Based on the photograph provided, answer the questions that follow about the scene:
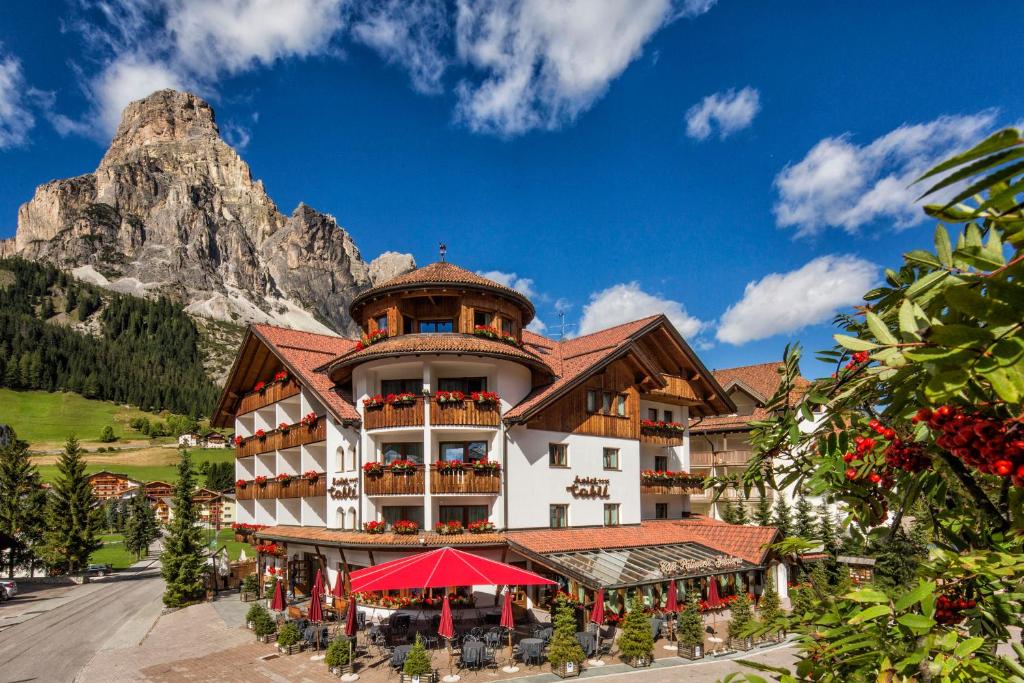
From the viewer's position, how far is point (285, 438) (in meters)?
31.2

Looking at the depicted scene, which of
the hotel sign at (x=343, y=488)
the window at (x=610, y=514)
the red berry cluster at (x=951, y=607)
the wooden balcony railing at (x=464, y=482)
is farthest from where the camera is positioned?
the window at (x=610, y=514)

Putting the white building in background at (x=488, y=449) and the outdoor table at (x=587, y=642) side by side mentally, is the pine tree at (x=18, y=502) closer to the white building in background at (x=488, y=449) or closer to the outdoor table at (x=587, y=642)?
the white building in background at (x=488, y=449)

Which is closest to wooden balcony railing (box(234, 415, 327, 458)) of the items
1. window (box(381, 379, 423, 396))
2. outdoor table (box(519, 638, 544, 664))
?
window (box(381, 379, 423, 396))

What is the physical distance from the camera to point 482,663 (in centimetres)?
1855

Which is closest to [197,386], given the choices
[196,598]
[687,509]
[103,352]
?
[103,352]

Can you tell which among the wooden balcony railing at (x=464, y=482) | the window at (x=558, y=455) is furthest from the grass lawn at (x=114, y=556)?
the window at (x=558, y=455)

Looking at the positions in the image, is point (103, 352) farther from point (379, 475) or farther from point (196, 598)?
point (379, 475)

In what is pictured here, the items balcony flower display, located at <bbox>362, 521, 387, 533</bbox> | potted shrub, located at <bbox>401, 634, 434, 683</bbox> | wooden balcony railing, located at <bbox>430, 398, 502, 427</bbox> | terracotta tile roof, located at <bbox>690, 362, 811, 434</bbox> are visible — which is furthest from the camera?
terracotta tile roof, located at <bbox>690, 362, 811, 434</bbox>

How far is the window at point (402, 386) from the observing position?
25.9 metres

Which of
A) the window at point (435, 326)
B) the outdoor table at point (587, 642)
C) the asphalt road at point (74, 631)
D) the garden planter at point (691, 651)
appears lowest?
the asphalt road at point (74, 631)

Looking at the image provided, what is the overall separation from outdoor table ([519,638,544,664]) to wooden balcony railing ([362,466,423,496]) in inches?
257

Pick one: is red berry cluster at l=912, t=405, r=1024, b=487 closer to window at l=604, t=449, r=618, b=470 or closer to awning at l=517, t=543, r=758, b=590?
awning at l=517, t=543, r=758, b=590

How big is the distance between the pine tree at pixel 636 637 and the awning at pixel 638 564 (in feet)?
3.52

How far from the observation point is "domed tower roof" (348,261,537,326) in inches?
989
